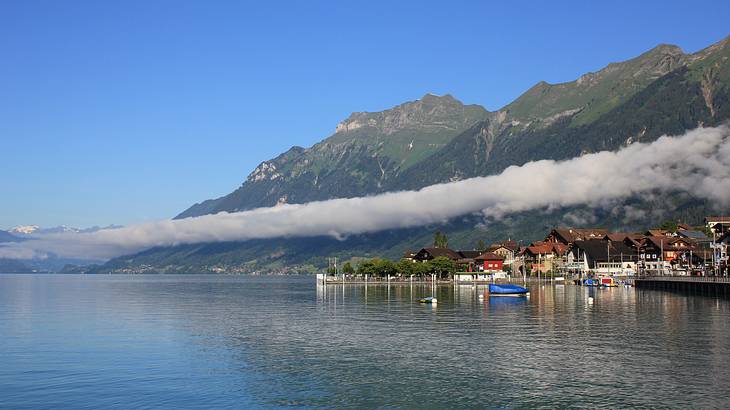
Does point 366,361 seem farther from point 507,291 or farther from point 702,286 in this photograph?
point 702,286

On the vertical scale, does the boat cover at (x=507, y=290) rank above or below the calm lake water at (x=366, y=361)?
above

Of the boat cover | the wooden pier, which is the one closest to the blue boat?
the boat cover

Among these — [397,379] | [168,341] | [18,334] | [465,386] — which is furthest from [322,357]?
[18,334]

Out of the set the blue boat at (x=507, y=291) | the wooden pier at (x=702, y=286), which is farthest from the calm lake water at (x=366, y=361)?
the blue boat at (x=507, y=291)

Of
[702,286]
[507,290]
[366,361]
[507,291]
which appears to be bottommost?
[366,361]

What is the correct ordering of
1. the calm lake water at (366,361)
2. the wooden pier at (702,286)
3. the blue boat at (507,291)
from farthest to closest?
the blue boat at (507,291), the wooden pier at (702,286), the calm lake water at (366,361)

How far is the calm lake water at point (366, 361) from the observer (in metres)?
46.3

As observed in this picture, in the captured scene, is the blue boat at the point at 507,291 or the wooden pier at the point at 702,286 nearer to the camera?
→ the wooden pier at the point at 702,286

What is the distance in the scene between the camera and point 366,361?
6003 cm

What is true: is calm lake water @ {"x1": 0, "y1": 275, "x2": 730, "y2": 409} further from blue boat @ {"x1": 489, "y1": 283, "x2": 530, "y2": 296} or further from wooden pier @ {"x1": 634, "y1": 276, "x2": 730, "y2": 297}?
blue boat @ {"x1": 489, "y1": 283, "x2": 530, "y2": 296}

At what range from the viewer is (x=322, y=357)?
205 ft

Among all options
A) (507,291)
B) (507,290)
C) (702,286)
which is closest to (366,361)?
(507,291)

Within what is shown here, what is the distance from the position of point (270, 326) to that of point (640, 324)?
1872 inches

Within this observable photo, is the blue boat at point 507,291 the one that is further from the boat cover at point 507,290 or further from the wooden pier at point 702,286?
the wooden pier at point 702,286
